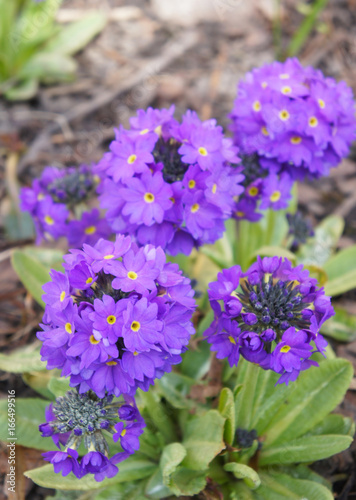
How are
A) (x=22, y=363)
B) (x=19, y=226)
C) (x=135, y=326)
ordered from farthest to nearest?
(x=19, y=226), (x=22, y=363), (x=135, y=326)

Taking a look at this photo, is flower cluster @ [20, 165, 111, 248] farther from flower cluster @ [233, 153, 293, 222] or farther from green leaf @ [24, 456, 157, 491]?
green leaf @ [24, 456, 157, 491]

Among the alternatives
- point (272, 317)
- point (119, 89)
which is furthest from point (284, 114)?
point (119, 89)

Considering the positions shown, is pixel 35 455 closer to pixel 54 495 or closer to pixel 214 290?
pixel 54 495

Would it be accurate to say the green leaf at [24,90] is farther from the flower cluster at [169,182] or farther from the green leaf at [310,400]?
the green leaf at [310,400]

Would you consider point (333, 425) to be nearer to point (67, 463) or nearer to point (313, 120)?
point (67, 463)

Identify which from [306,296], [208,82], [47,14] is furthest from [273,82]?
[47,14]
